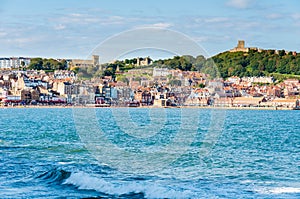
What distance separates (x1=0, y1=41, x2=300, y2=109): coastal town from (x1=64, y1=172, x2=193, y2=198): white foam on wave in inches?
2737

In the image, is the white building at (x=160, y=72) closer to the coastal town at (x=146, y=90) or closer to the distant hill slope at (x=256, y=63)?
the coastal town at (x=146, y=90)

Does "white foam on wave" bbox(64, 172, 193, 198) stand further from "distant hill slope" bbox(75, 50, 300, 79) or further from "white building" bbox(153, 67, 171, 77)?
"distant hill slope" bbox(75, 50, 300, 79)

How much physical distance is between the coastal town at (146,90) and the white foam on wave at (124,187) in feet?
228

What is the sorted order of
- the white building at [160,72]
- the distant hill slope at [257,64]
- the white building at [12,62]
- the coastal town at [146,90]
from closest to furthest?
the white building at [160,72] → the coastal town at [146,90] → the distant hill slope at [257,64] → the white building at [12,62]

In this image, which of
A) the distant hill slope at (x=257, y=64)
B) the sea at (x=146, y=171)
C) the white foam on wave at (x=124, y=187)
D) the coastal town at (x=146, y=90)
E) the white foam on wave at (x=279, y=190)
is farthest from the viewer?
the distant hill slope at (x=257, y=64)

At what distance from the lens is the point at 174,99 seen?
334 feet

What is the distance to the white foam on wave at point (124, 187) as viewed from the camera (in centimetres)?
1283

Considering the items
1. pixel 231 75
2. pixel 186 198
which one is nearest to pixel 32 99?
pixel 231 75

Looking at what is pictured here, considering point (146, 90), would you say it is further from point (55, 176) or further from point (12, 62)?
point (12, 62)

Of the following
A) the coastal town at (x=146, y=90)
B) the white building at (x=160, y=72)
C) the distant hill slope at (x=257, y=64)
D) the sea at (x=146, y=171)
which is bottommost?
the sea at (x=146, y=171)

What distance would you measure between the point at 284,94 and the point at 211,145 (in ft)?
304

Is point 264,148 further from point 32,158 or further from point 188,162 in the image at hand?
point 32,158

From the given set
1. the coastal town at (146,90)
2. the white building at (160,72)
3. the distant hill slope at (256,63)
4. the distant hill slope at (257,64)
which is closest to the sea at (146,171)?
the coastal town at (146,90)

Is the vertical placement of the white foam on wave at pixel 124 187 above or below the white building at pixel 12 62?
below
